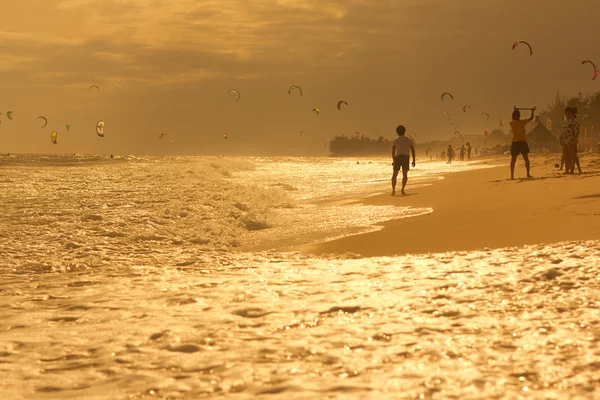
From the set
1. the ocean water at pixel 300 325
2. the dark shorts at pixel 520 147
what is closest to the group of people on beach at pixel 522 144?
the dark shorts at pixel 520 147

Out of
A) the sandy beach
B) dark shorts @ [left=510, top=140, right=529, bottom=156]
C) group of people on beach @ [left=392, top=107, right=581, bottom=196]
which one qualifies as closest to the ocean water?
the sandy beach

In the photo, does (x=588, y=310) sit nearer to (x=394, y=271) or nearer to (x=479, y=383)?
(x=479, y=383)

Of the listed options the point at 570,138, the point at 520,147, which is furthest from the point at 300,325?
the point at 570,138

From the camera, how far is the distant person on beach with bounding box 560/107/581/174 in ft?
56.5

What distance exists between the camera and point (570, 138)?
17328mm

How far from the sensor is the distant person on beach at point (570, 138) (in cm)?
1722

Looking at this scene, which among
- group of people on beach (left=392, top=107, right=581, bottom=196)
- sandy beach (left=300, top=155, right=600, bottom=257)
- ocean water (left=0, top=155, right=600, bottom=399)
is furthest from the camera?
group of people on beach (left=392, top=107, right=581, bottom=196)

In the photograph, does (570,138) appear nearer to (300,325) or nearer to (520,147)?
(520,147)

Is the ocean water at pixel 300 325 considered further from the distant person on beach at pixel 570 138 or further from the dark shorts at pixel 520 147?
the distant person on beach at pixel 570 138

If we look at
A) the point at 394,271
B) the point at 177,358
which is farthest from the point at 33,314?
the point at 394,271

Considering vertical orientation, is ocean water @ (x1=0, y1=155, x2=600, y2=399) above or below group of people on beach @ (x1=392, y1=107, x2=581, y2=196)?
below

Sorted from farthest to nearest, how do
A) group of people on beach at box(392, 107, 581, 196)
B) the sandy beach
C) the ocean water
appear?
group of people on beach at box(392, 107, 581, 196)
the sandy beach
the ocean water

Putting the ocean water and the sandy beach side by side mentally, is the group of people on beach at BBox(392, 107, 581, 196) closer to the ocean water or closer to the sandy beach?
the sandy beach

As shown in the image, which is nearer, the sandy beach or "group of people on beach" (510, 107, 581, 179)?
the sandy beach
